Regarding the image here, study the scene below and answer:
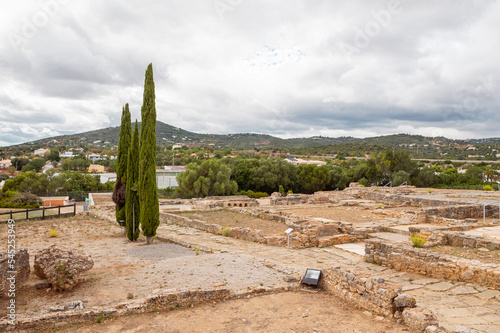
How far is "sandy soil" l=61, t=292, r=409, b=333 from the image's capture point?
542 cm

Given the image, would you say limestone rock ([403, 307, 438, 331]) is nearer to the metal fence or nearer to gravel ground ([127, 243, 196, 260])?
gravel ground ([127, 243, 196, 260])

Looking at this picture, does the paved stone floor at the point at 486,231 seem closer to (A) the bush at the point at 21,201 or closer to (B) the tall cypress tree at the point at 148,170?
(B) the tall cypress tree at the point at 148,170

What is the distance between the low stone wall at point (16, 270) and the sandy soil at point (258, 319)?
2209mm

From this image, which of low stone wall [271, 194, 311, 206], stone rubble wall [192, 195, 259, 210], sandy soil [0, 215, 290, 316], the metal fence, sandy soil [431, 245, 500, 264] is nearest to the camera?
sandy soil [0, 215, 290, 316]

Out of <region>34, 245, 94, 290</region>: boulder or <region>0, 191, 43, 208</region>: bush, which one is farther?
<region>0, 191, 43, 208</region>: bush

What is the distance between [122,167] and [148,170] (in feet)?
11.2

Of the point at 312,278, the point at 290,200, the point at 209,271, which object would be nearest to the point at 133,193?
the point at 209,271

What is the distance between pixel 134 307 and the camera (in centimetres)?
607

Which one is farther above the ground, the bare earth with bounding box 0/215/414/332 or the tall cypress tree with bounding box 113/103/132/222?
the tall cypress tree with bounding box 113/103/132/222

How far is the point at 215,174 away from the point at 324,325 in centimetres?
3497

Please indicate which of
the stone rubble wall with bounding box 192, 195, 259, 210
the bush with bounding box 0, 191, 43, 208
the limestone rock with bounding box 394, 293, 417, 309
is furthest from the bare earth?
the bush with bounding box 0, 191, 43, 208

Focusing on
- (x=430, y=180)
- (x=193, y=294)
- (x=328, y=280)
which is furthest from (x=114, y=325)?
(x=430, y=180)

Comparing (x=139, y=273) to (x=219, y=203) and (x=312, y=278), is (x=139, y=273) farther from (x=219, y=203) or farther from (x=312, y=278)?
(x=219, y=203)

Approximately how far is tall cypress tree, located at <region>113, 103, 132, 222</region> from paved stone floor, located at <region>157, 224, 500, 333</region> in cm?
395
